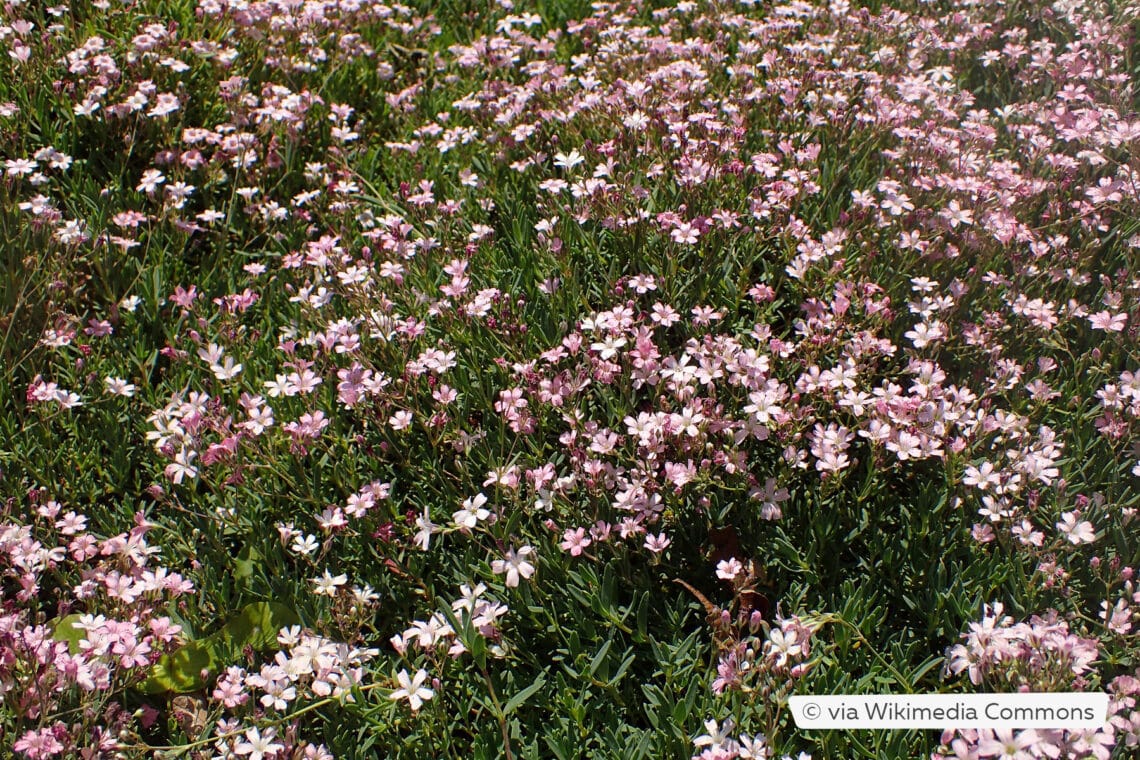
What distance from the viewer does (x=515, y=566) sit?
257cm

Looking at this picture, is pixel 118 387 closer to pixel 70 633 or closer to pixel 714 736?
pixel 70 633

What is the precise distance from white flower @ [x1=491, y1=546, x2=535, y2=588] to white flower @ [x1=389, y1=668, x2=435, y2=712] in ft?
1.11

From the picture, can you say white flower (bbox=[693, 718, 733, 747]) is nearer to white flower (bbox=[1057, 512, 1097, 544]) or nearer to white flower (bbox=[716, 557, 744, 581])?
white flower (bbox=[716, 557, 744, 581])

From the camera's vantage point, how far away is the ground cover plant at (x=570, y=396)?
2.45m

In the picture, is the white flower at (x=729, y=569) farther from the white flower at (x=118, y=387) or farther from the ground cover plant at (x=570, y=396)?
the white flower at (x=118, y=387)

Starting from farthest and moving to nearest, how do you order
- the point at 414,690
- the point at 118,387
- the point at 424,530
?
1. the point at 118,387
2. the point at 424,530
3. the point at 414,690

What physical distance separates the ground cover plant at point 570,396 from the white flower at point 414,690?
18 mm

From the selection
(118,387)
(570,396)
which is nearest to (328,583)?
(570,396)

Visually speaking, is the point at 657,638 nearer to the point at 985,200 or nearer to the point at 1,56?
the point at 985,200

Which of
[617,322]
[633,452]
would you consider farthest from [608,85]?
[633,452]

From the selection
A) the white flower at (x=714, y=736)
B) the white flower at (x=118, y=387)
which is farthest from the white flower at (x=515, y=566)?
the white flower at (x=118, y=387)

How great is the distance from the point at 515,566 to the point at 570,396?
1.91ft

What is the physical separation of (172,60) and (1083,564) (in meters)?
4.14

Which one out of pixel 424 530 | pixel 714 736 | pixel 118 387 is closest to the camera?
pixel 714 736
